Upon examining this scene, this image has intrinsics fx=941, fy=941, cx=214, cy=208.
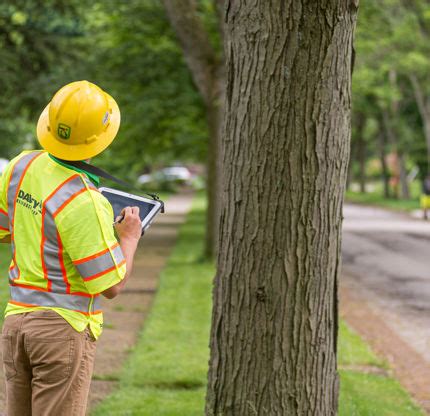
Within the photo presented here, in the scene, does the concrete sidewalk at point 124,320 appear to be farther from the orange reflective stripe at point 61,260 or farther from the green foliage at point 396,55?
the green foliage at point 396,55

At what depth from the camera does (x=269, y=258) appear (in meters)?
4.28

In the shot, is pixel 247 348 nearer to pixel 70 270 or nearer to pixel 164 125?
pixel 70 270

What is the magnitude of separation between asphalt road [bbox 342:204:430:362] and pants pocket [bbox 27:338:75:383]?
6.24m

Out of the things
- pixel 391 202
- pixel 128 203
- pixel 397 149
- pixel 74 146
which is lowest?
pixel 391 202

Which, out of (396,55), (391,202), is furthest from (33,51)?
(391,202)

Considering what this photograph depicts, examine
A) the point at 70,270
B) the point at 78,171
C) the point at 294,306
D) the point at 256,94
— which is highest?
the point at 256,94

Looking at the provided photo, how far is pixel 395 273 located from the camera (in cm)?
1644

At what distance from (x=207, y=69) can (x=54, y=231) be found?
13202 millimetres

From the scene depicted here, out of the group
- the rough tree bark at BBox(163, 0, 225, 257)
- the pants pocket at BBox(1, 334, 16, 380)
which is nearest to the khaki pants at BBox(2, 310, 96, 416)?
the pants pocket at BBox(1, 334, 16, 380)

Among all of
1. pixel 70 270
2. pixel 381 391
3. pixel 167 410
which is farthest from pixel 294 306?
pixel 381 391

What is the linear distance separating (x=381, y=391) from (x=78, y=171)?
4.67 metres

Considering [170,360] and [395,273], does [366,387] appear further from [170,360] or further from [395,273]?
[395,273]

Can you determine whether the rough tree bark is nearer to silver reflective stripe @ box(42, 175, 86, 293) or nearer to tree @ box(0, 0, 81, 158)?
tree @ box(0, 0, 81, 158)

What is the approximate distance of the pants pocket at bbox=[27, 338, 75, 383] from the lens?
3131mm
